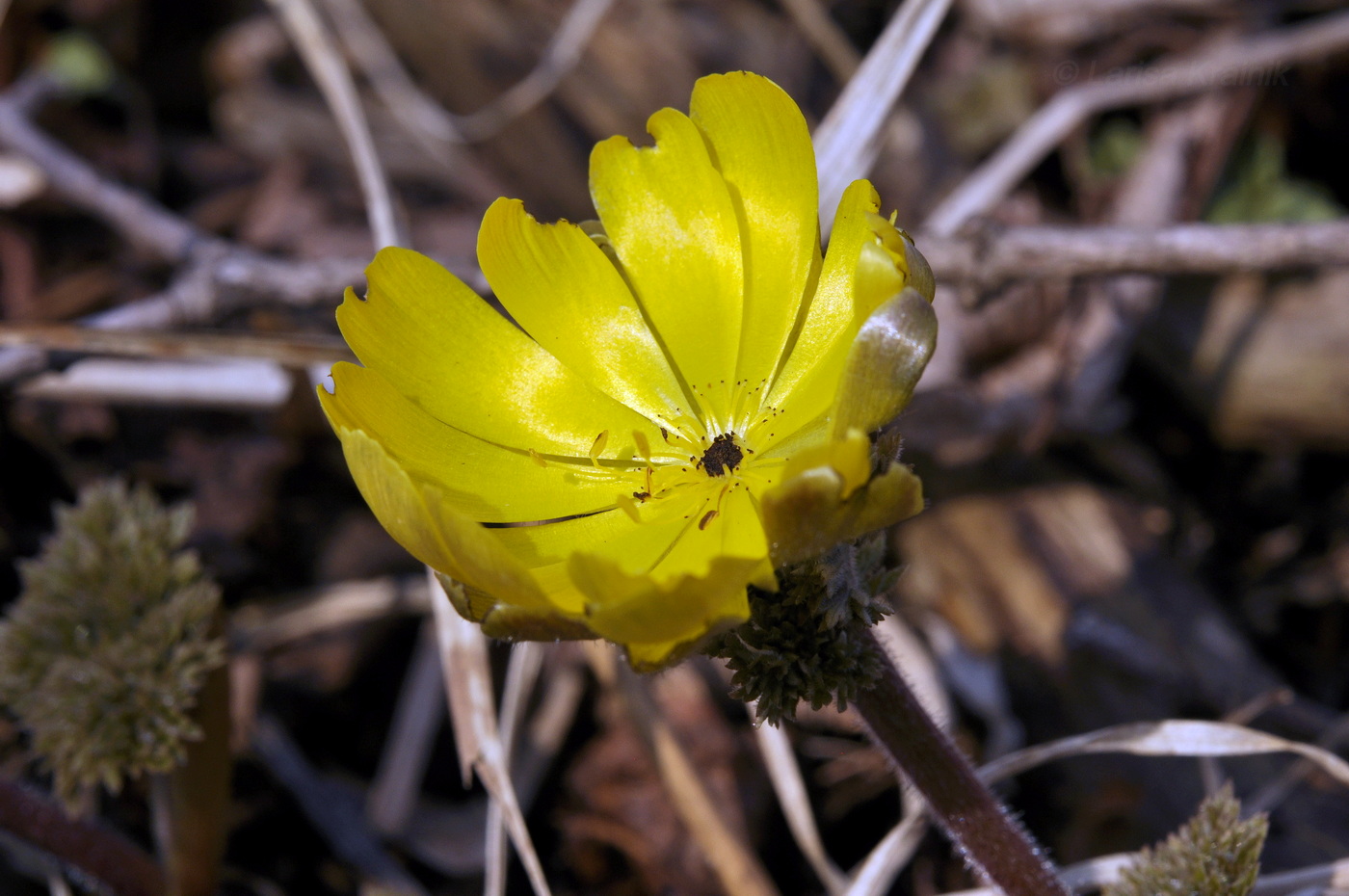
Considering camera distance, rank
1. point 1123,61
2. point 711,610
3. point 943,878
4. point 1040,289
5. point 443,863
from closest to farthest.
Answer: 1. point 711,610
2. point 943,878
3. point 443,863
4. point 1040,289
5. point 1123,61

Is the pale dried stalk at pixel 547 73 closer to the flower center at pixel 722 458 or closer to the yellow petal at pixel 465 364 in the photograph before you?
the yellow petal at pixel 465 364

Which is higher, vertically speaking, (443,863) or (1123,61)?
(1123,61)

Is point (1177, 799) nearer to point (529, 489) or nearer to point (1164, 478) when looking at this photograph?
point (1164, 478)

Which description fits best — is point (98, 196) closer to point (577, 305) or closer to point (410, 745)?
point (410, 745)

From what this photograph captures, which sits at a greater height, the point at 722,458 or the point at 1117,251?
the point at 1117,251

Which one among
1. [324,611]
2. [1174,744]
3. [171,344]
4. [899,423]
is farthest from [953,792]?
[171,344]

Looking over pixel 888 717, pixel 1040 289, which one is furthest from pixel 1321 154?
pixel 888 717

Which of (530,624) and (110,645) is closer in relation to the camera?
(530,624)

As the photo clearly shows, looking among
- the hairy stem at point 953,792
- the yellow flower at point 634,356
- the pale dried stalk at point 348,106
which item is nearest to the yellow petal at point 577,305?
the yellow flower at point 634,356
